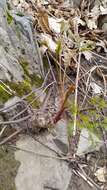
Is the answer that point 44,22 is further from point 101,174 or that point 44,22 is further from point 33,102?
point 101,174

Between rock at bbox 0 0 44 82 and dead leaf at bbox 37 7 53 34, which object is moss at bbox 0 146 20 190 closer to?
rock at bbox 0 0 44 82

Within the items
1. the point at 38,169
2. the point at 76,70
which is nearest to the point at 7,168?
the point at 38,169

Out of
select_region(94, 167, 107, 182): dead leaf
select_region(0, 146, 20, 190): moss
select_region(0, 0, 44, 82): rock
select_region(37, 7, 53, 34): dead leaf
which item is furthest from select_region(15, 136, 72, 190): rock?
select_region(37, 7, 53, 34): dead leaf

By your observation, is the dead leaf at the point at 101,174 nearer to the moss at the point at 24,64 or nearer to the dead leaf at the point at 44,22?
the moss at the point at 24,64

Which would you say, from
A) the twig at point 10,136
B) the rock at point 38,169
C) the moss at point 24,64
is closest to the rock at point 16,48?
the moss at point 24,64

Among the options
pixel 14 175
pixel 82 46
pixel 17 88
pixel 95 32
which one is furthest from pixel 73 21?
pixel 14 175

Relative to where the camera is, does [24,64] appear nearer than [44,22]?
Yes

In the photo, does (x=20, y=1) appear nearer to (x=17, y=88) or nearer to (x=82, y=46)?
(x=82, y=46)
